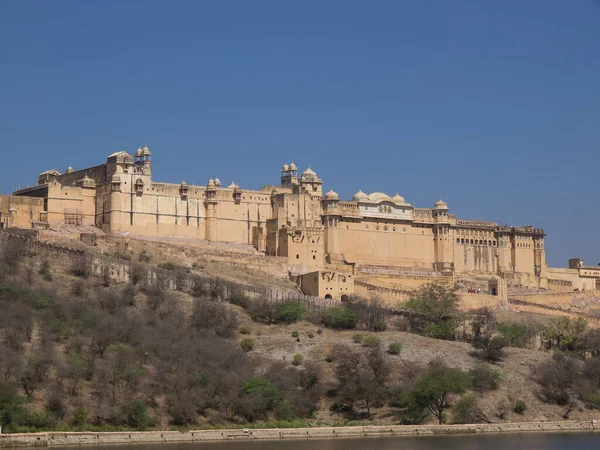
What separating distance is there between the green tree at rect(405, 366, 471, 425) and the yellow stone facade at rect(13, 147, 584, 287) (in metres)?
23.4

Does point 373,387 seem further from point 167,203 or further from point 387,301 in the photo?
point 167,203

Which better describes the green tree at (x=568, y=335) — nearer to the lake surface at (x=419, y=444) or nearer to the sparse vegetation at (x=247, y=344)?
the lake surface at (x=419, y=444)

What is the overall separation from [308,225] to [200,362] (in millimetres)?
26342

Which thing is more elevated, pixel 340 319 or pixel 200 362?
pixel 340 319

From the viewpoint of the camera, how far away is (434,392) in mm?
47688

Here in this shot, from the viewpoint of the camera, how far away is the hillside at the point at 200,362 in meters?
45.3

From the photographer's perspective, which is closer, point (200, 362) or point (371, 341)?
point (200, 362)

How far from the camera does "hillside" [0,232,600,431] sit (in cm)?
4528

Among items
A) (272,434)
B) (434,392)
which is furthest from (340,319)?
(272,434)

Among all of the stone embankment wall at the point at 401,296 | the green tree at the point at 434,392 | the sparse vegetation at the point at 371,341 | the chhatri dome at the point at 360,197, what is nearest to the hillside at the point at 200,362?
the sparse vegetation at the point at 371,341

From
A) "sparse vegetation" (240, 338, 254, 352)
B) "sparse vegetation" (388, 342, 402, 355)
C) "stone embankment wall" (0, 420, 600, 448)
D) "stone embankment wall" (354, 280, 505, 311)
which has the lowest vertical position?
"stone embankment wall" (0, 420, 600, 448)

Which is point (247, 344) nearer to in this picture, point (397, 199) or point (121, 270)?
point (121, 270)

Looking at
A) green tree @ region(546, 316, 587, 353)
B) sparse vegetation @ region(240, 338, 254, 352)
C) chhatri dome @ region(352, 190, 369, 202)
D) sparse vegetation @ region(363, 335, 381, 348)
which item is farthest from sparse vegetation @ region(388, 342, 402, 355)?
chhatri dome @ region(352, 190, 369, 202)

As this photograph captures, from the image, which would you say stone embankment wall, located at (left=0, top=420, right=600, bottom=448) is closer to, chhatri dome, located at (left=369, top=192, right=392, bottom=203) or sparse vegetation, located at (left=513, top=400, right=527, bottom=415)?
sparse vegetation, located at (left=513, top=400, right=527, bottom=415)
